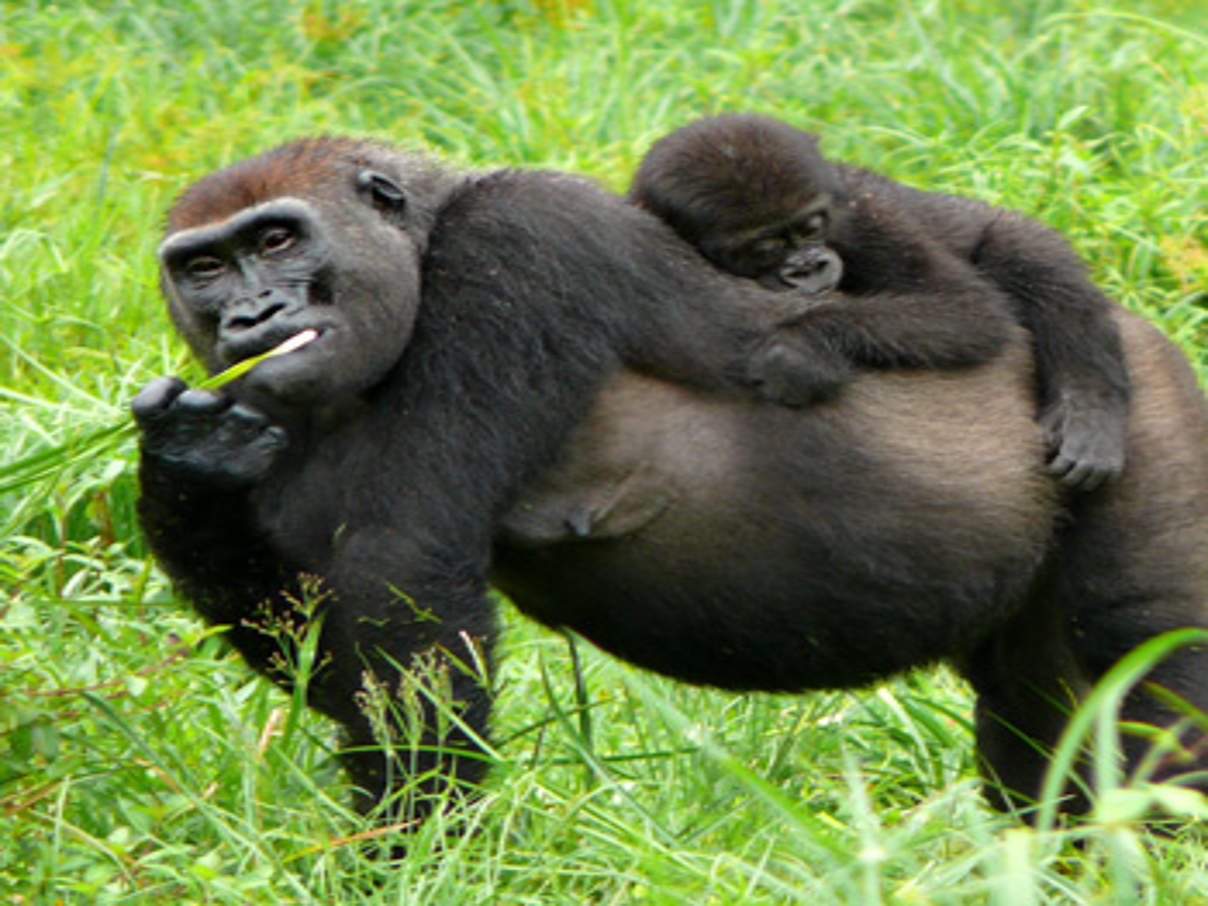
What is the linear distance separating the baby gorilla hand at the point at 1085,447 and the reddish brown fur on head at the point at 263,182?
1.51 m

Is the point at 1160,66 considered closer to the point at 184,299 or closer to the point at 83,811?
the point at 184,299

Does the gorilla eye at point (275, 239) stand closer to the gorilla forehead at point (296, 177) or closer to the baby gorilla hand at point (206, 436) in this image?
the gorilla forehead at point (296, 177)

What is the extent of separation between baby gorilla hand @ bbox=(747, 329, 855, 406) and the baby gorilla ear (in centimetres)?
77

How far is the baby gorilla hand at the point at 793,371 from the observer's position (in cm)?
415

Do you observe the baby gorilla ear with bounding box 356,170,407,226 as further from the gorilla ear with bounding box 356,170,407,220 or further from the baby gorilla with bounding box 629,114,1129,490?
the baby gorilla with bounding box 629,114,1129,490

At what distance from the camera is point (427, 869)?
11.7 ft

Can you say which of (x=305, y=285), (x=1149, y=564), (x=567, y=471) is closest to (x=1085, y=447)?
(x=1149, y=564)

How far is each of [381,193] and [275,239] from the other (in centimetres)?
26

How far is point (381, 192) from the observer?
14.1ft

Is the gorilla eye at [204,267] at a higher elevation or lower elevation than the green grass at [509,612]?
higher

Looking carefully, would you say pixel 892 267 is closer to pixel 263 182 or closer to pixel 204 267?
pixel 263 182

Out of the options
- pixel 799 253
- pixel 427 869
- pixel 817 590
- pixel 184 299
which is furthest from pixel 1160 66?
pixel 427 869

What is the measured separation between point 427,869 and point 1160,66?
4428 millimetres

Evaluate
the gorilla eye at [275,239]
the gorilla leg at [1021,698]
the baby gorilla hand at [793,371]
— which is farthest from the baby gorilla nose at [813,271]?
the gorilla eye at [275,239]
